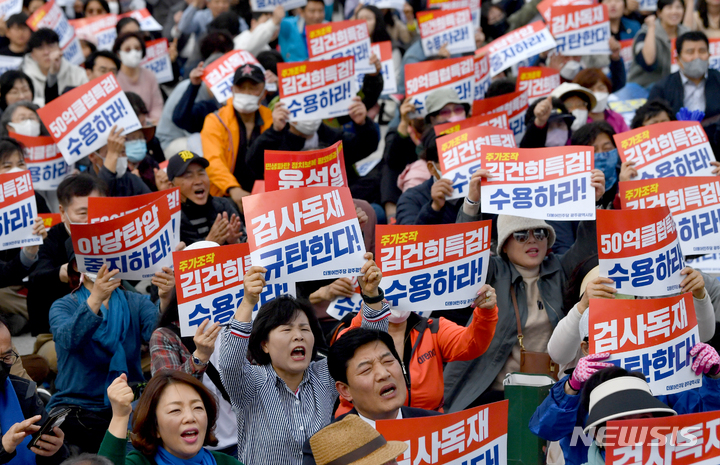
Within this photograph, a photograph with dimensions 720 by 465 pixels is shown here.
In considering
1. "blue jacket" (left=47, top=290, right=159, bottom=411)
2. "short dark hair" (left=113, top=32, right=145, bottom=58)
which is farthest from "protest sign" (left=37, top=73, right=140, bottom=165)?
"short dark hair" (left=113, top=32, right=145, bottom=58)

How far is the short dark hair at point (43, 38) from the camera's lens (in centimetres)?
1053

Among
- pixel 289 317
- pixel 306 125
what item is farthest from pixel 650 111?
pixel 289 317

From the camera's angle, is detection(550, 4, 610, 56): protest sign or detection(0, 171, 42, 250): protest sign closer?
detection(0, 171, 42, 250): protest sign

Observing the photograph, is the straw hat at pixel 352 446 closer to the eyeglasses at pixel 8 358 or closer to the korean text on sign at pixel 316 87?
the eyeglasses at pixel 8 358

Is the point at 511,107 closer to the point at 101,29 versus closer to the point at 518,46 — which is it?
the point at 518,46

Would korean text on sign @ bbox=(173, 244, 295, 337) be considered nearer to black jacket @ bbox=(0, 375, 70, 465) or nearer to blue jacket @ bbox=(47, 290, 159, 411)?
blue jacket @ bbox=(47, 290, 159, 411)

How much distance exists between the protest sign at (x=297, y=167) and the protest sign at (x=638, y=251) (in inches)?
82.7

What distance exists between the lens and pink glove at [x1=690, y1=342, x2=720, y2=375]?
4512mm

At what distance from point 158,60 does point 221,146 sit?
385 centimetres

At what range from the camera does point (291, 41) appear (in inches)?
459

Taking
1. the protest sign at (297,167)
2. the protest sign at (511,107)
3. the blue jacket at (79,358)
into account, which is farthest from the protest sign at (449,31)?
the blue jacket at (79,358)

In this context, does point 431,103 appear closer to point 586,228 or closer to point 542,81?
point 542,81

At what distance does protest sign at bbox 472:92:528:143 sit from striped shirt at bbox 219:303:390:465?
4.54 meters

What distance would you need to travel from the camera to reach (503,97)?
8.61 metres
